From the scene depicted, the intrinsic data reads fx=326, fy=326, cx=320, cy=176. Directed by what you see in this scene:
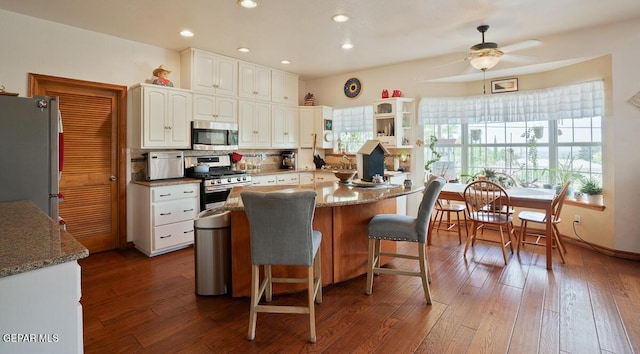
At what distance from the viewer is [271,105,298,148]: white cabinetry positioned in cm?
559

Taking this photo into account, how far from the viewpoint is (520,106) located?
4617 millimetres

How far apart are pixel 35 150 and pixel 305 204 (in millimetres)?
2145

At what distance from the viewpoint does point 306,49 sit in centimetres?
451

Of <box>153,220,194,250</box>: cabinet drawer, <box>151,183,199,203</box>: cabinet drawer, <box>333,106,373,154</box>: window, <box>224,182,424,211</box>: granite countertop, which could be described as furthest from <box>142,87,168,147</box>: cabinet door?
<box>333,106,373,154</box>: window

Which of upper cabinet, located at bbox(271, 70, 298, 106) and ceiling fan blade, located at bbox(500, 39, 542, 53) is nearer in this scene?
ceiling fan blade, located at bbox(500, 39, 542, 53)

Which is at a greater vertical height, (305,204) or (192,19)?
(192,19)

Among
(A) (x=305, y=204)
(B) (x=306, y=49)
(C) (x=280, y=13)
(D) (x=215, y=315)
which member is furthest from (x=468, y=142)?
(D) (x=215, y=315)

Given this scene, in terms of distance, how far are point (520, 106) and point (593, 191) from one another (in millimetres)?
1433

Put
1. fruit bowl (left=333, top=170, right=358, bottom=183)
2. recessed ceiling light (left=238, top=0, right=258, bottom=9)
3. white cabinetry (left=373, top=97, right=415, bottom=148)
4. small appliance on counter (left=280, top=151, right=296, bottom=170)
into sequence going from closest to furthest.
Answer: recessed ceiling light (left=238, top=0, right=258, bottom=9), fruit bowl (left=333, top=170, right=358, bottom=183), white cabinetry (left=373, top=97, right=415, bottom=148), small appliance on counter (left=280, top=151, right=296, bottom=170)

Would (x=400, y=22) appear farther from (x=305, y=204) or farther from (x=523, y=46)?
(x=305, y=204)

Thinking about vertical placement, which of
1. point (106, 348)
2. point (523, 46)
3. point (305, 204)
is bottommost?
point (106, 348)

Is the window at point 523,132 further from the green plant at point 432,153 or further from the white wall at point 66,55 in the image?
the white wall at point 66,55

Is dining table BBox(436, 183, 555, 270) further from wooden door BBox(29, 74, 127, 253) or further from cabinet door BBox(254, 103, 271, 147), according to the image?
wooden door BBox(29, 74, 127, 253)

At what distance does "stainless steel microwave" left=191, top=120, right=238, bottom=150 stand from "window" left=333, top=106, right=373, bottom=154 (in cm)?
211
